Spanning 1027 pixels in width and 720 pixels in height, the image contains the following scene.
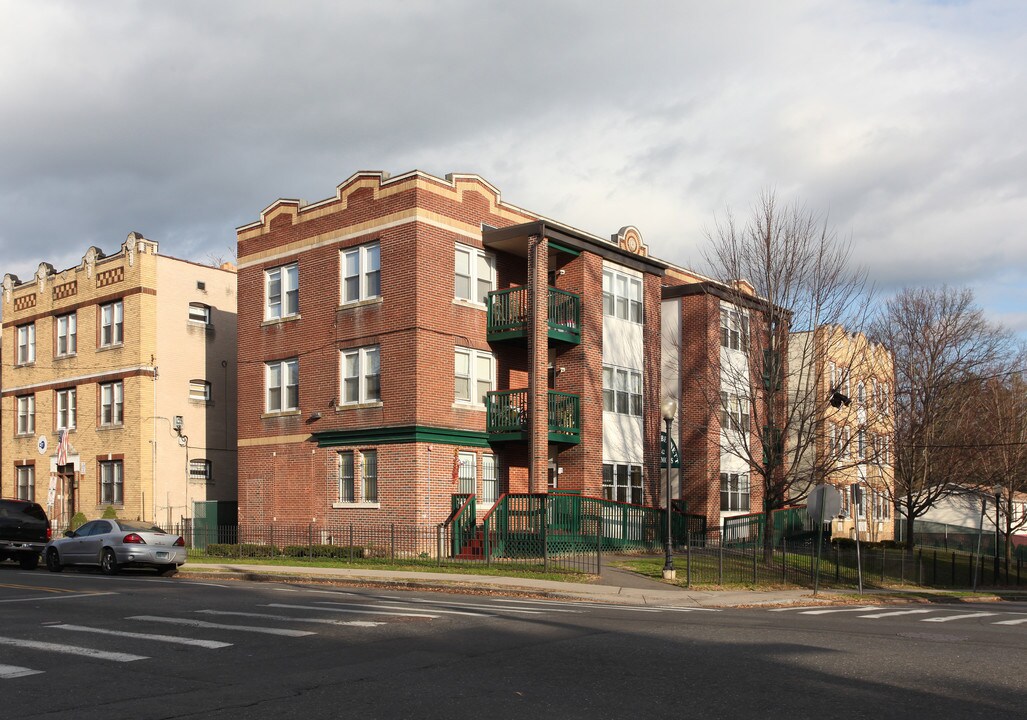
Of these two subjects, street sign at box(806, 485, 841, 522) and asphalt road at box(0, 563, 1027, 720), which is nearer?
asphalt road at box(0, 563, 1027, 720)

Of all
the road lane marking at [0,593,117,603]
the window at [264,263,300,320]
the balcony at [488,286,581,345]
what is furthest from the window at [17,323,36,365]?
the road lane marking at [0,593,117,603]

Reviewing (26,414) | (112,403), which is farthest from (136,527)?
(26,414)

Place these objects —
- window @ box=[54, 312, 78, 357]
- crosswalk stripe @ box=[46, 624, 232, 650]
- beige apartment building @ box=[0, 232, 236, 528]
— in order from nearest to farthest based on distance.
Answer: crosswalk stripe @ box=[46, 624, 232, 650] → beige apartment building @ box=[0, 232, 236, 528] → window @ box=[54, 312, 78, 357]

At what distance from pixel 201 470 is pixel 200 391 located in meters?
3.08

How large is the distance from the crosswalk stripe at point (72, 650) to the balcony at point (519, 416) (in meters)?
18.9

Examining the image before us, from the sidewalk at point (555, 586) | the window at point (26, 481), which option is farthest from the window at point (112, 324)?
the sidewalk at point (555, 586)

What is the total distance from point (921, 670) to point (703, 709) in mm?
3224

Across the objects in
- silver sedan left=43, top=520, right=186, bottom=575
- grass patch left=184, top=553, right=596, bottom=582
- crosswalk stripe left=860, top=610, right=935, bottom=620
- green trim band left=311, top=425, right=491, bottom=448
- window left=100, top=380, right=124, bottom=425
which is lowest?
grass patch left=184, top=553, right=596, bottom=582

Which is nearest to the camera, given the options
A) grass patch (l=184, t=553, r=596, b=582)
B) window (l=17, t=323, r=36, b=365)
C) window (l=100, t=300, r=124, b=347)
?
grass patch (l=184, t=553, r=596, b=582)

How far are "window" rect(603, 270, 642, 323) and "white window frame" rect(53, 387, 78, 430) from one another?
22.1m

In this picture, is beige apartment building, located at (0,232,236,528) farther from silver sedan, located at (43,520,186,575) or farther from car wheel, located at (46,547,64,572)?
silver sedan, located at (43,520,186,575)

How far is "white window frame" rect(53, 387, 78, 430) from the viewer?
131ft

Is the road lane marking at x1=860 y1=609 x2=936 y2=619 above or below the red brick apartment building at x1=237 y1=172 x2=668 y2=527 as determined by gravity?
below

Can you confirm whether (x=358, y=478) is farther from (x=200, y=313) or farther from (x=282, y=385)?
(x=200, y=313)
